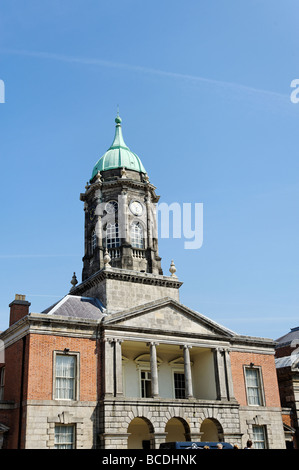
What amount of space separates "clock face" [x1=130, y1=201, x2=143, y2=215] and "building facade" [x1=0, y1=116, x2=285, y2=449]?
0.28 feet

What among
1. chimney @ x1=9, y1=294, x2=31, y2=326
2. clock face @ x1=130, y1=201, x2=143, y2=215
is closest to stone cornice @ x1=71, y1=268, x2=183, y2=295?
chimney @ x1=9, y1=294, x2=31, y2=326

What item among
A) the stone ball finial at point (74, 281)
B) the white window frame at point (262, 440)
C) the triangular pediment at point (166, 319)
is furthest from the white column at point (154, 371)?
the stone ball finial at point (74, 281)

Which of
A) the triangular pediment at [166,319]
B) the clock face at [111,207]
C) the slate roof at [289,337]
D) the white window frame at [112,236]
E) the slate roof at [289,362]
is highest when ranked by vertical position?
the clock face at [111,207]

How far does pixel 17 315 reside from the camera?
34156mm

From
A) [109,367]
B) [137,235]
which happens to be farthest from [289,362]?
[109,367]

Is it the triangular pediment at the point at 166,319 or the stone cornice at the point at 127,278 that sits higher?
the stone cornice at the point at 127,278

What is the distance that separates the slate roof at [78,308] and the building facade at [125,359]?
0.22 ft

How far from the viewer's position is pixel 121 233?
38.0 meters

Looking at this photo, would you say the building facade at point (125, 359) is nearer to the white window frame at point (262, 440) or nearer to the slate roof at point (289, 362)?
the white window frame at point (262, 440)

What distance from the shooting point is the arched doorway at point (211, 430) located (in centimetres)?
3139

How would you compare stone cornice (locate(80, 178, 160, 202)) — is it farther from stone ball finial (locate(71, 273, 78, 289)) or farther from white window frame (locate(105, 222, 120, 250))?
stone ball finial (locate(71, 273, 78, 289))

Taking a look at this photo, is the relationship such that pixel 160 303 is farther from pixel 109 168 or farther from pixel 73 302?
pixel 109 168

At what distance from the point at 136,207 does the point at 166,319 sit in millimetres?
10639

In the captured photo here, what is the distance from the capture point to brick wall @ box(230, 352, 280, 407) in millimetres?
33875
